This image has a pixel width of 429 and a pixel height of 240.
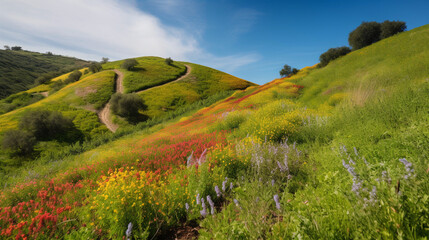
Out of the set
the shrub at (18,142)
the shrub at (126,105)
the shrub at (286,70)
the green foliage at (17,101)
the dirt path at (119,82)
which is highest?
the shrub at (286,70)

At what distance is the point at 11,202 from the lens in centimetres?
471

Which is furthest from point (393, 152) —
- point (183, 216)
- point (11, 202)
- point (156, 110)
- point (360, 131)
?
point (156, 110)

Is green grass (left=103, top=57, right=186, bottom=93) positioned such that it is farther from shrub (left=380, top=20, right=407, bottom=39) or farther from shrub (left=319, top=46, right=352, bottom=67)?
shrub (left=380, top=20, right=407, bottom=39)

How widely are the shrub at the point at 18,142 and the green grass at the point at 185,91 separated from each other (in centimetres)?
1820

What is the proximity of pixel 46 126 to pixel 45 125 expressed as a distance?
204 millimetres

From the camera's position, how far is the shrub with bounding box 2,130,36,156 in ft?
72.1

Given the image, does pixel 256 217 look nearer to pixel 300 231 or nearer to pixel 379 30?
pixel 300 231

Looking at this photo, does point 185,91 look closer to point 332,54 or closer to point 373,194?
point 332,54

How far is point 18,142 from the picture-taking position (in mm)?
22391

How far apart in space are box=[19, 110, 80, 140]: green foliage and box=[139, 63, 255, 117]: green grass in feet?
45.7

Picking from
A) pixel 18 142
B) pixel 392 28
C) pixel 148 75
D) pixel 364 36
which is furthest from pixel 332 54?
pixel 148 75

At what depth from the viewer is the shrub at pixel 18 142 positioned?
21969 mm

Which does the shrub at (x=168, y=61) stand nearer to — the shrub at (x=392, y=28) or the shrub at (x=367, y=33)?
the shrub at (x=367, y=33)

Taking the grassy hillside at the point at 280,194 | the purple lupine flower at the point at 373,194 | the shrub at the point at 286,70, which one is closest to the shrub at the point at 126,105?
the grassy hillside at the point at 280,194
